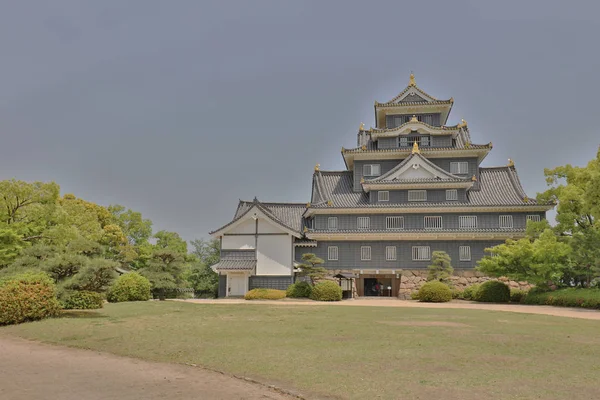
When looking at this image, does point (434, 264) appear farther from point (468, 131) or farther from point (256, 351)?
point (256, 351)

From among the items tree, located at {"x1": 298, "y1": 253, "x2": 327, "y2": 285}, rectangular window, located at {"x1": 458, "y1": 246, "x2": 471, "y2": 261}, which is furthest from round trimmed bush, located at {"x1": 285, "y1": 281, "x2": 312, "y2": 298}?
rectangular window, located at {"x1": 458, "y1": 246, "x2": 471, "y2": 261}

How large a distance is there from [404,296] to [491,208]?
10279 mm

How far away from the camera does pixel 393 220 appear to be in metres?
40.8

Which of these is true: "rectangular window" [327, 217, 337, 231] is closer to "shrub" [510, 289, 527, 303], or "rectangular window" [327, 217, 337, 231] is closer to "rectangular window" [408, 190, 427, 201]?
"rectangular window" [408, 190, 427, 201]

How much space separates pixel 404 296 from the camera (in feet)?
123

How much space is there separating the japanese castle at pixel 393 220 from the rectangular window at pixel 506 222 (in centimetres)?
8

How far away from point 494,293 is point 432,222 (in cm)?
1024

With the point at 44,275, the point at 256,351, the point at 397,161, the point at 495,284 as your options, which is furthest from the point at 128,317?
the point at 397,161

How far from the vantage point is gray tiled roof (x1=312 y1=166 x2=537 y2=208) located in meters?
39.9

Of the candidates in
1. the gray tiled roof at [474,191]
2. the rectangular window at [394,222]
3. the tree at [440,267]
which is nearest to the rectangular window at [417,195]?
the gray tiled roof at [474,191]

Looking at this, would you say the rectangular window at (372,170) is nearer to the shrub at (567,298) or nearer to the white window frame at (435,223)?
the white window frame at (435,223)

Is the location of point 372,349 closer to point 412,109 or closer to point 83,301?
point 83,301

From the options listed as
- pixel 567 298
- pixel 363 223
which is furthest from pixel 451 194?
pixel 567 298

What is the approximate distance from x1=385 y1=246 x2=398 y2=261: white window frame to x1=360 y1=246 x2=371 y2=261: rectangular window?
4.64 ft
